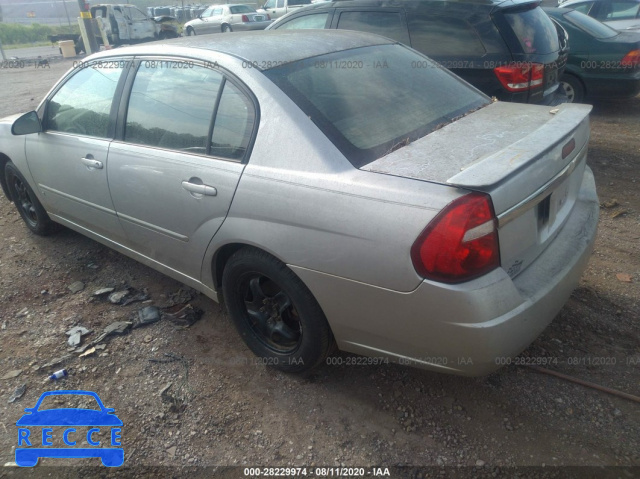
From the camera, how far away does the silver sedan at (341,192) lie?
6.14 ft

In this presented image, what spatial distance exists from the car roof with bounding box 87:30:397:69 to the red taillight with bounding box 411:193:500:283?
4.22 feet

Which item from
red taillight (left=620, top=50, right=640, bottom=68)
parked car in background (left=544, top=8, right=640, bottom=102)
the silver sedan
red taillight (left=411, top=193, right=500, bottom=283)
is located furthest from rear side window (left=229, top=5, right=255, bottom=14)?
red taillight (left=411, top=193, right=500, bottom=283)

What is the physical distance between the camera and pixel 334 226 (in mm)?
2014

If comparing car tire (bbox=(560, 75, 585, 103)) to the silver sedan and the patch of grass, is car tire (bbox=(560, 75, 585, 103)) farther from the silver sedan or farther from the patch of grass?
the patch of grass

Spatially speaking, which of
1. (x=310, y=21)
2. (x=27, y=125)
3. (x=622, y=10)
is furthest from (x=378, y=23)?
(x=622, y=10)

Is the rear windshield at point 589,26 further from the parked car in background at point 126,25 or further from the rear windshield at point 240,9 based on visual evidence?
the rear windshield at point 240,9

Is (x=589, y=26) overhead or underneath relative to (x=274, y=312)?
overhead

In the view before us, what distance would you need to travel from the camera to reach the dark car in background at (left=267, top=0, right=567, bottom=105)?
15.1 feet

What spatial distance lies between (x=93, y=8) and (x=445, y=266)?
2334 centimetres

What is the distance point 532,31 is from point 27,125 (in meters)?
4.56

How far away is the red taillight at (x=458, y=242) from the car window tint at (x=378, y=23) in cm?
382

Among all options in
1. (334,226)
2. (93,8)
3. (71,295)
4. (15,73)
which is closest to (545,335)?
(334,226)

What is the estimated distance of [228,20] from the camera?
21.9 meters

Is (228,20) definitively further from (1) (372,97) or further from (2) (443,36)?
(1) (372,97)
